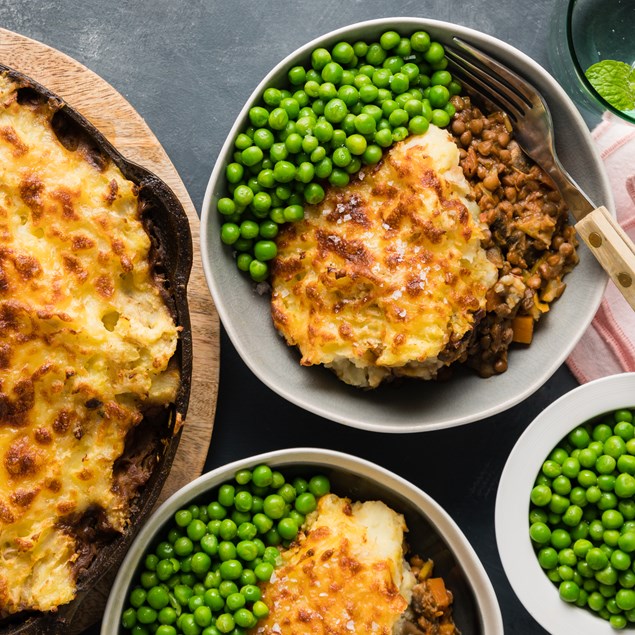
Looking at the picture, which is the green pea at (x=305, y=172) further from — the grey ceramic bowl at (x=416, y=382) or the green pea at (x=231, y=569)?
the green pea at (x=231, y=569)

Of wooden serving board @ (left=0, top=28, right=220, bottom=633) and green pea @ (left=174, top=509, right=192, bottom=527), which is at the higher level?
wooden serving board @ (left=0, top=28, right=220, bottom=633)

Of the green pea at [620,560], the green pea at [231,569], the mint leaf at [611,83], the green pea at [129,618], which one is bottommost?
the green pea at [129,618]

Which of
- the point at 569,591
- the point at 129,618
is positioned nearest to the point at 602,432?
the point at 569,591

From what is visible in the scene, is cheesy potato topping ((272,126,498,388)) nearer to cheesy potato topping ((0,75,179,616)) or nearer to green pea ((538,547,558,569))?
cheesy potato topping ((0,75,179,616))

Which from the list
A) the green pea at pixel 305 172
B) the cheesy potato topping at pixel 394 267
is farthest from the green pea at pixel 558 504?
the green pea at pixel 305 172

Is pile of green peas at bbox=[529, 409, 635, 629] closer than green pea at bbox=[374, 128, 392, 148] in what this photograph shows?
No

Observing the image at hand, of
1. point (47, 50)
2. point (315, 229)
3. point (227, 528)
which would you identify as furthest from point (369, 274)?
point (47, 50)

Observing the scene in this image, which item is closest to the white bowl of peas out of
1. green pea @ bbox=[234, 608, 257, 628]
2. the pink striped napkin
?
the pink striped napkin

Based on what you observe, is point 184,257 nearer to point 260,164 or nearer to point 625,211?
point 260,164
